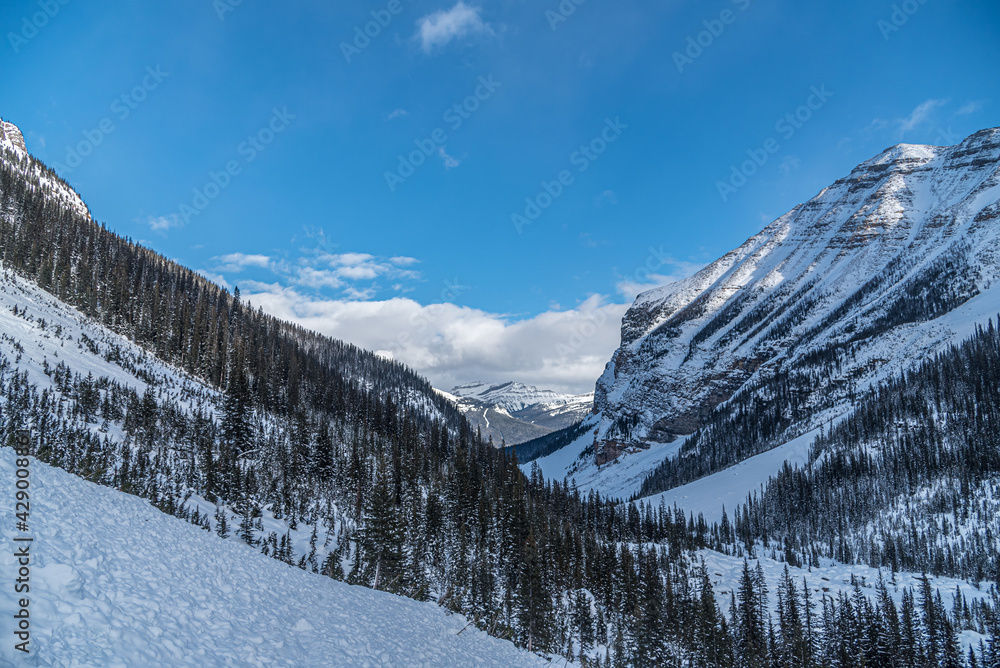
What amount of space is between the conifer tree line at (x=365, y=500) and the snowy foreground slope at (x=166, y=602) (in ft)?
24.4

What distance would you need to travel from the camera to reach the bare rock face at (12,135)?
178 m

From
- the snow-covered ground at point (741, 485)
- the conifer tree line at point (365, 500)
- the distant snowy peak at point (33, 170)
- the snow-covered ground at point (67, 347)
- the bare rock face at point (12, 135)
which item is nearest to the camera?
the conifer tree line at point (365, 500)

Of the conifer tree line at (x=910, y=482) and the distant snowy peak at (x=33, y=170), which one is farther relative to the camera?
the distant snowy peak at (x=33, y=170)

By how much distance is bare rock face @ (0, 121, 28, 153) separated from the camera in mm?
177850

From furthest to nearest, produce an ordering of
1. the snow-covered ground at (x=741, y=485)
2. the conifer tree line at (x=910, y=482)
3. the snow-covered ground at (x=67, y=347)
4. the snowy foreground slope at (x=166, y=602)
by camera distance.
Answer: the snow-covered ground at (x=741, y=485) → the conifer tree line at (x=910, y=482) → the snow-covered ground at (x=67, y=347) → the snowy foreground slope at (x=166, y=602)

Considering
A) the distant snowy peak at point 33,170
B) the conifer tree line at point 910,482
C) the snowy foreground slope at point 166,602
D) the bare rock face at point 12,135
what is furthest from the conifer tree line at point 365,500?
the bare rock face at point 12,135

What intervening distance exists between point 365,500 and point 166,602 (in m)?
50.4

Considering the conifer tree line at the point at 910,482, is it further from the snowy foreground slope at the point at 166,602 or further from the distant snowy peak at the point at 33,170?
the distant snowy peak at the point at 33,170

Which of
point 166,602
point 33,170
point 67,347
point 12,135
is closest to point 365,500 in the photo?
point 67,347

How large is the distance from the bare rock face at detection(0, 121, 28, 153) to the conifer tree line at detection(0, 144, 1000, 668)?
8231cm

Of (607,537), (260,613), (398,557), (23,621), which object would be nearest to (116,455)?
(398,557)

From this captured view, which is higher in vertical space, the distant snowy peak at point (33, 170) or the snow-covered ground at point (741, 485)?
the distant snowy peak at point (33, 170)

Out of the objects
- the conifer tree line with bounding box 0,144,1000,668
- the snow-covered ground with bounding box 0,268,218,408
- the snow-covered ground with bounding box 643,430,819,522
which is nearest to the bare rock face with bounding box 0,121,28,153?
the conifer tree line with bounding box 0,144,1000,668

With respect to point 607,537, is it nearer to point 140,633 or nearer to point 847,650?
point 847,650
